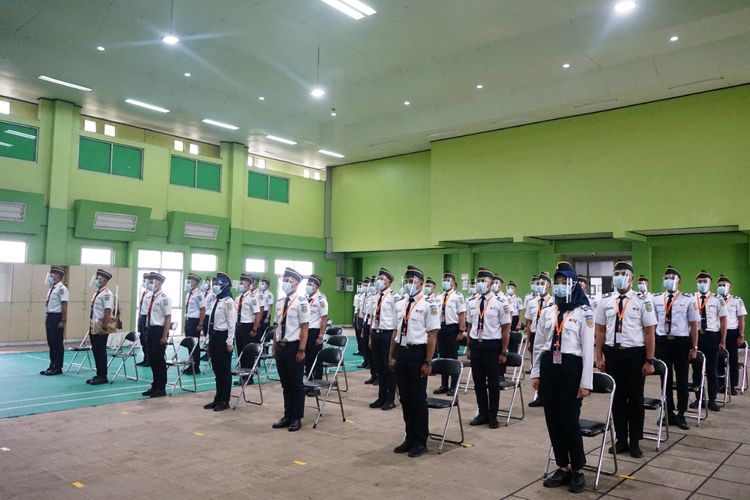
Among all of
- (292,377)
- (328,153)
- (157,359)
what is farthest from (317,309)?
(328,153)

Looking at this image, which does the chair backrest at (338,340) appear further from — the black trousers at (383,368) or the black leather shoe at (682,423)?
the black leather shoe at (682,423)

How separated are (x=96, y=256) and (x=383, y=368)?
1265 cm

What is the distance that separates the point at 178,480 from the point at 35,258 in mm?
13665

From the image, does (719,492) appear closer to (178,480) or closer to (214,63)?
(178,480)

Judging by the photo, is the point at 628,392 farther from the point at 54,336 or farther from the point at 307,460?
the point at 54,336

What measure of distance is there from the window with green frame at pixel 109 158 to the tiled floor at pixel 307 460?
11.6 metres

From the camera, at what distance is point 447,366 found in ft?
19.6

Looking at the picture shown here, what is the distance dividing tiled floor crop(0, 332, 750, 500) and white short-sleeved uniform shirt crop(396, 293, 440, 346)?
115 cm

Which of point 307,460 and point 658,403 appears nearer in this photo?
point 307,460

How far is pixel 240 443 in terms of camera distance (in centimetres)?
595

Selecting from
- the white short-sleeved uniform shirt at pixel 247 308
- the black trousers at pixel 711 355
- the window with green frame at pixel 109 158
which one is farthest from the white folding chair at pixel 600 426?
the window with green frame at pixel 109 158

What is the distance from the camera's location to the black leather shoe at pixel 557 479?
4.62 m

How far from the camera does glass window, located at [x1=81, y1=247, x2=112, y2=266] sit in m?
16.8

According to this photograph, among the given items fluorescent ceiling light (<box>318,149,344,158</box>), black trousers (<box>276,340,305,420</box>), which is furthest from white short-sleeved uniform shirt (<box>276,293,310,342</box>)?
fluorescent ceiling light (<box>318,149,344,158</box>)
